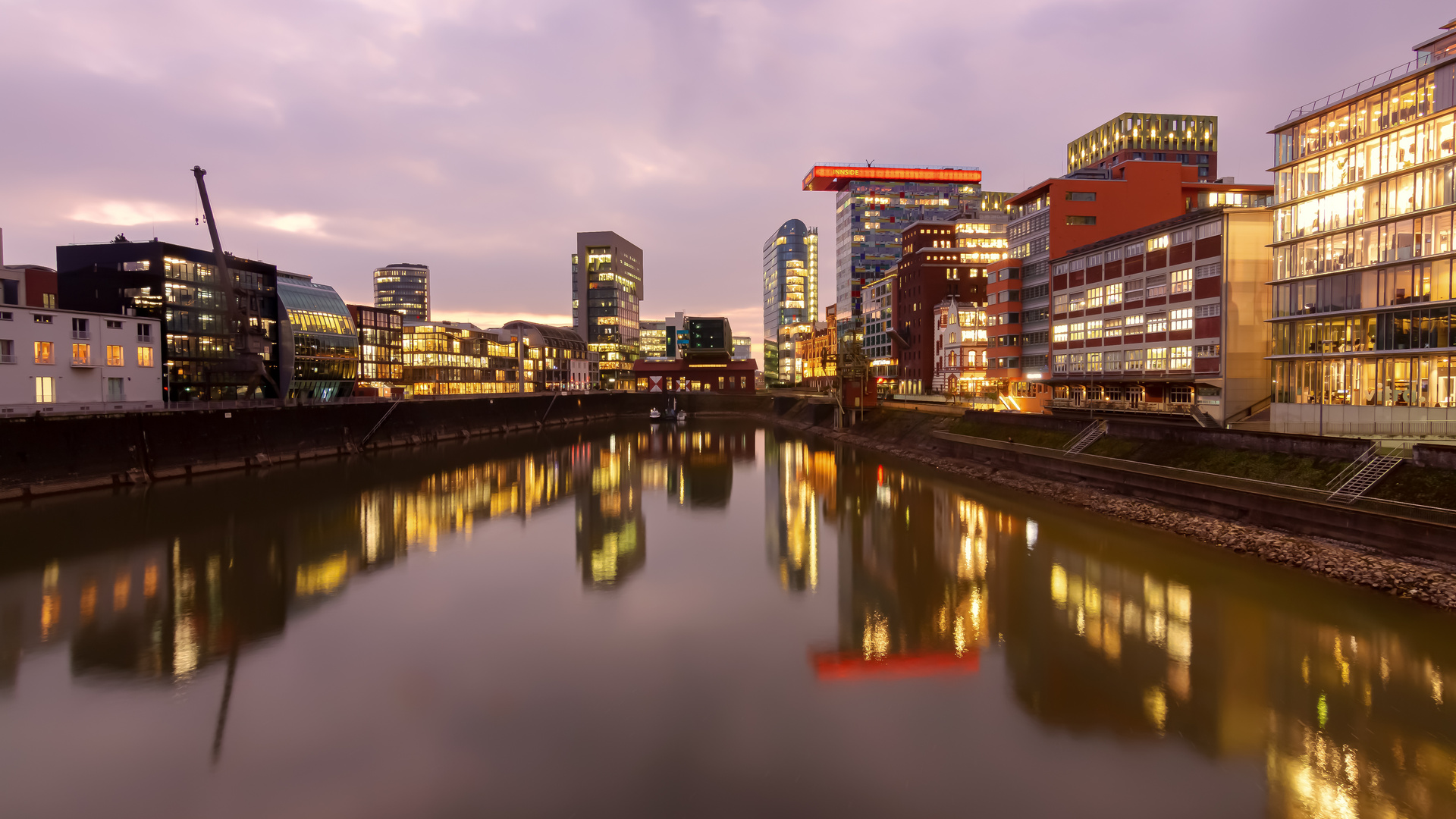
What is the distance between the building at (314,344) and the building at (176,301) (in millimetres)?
10351

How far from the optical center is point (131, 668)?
18.1 meters

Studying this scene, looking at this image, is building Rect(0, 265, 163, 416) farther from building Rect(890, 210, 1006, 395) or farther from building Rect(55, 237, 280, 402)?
building Rect(890, 210, 1006, 395)

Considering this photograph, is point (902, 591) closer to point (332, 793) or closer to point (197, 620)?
point (332, 793)

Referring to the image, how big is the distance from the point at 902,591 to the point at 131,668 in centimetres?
2415

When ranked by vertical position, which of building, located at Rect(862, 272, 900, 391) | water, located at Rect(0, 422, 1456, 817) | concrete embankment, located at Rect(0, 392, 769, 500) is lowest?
water, located at Rect(0, 422, 1456, 817)

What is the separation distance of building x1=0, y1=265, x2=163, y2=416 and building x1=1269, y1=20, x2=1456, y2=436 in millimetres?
77163

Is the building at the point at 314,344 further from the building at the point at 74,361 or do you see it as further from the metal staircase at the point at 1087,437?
the metal staircase at the point at 1087,437

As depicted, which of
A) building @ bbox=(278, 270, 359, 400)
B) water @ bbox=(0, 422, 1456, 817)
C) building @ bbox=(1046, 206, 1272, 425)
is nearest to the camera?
water @ bbox=(0, 422, 1456, 817)

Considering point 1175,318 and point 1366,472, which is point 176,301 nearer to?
point 1175,318

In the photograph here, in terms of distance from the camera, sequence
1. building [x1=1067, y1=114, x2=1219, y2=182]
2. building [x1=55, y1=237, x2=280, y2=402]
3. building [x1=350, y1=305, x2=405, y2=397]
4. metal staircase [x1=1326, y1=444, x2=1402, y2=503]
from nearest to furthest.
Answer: metal staircase [x1=1326, y1=444, x2=1402, y2=503]
building [x1=55, y1=237, x2=280, y2=402]
building [x1=350, y1=305, x2=405, y2=397]
building [x1=1067, y1=114, x2=1219, y2=182]

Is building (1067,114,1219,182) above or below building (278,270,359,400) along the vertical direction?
above

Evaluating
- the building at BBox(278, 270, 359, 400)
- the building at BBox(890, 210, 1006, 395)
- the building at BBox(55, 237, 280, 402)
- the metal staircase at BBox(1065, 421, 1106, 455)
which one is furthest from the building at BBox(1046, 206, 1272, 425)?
the building at BBox(278, 270, 359, 400)

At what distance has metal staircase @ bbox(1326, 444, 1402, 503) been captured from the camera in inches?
1033

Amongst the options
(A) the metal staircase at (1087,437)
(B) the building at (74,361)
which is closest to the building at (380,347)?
(B) the building at (74,361)
